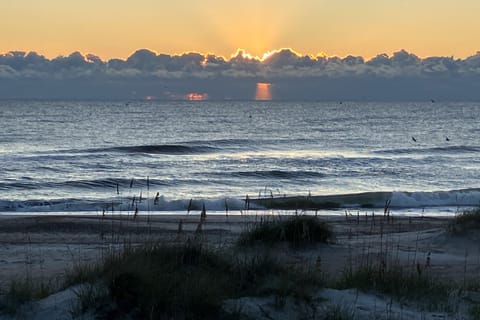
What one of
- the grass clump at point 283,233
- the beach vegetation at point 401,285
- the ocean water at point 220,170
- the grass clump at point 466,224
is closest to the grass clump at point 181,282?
the beach vegetation at point 401,285

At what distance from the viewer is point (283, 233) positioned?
32.3 ft

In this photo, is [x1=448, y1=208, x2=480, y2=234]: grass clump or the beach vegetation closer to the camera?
the beach vegetation

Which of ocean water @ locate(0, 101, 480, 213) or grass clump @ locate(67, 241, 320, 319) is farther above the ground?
grass clump @ locate(67, 241, 320, 319)

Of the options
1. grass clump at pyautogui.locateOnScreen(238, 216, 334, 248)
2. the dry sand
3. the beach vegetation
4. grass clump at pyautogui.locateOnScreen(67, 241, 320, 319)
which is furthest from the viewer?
grass clump at pyautogui.locateOnScreen(238, 216, 334, 248)

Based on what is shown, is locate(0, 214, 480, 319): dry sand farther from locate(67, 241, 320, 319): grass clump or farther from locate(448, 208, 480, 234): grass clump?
locate(67, 241, 320, 319): grass clump

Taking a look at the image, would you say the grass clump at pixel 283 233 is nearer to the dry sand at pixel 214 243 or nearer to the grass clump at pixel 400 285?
the dry sand at pixel 214 243

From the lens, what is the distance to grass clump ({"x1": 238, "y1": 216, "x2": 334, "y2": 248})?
9.70 metres

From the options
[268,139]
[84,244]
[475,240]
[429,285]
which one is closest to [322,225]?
[475,240]

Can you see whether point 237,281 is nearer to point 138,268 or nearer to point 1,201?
point 138,268

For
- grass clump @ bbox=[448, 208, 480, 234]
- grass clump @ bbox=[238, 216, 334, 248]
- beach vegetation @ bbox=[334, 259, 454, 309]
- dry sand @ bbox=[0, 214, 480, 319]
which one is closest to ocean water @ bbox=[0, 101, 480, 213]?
dry sand @ bbox=[0, 214, 480, 319]

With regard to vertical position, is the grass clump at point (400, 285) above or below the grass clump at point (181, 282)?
below

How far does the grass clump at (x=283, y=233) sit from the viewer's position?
31.8ft

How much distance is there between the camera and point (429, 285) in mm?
7055

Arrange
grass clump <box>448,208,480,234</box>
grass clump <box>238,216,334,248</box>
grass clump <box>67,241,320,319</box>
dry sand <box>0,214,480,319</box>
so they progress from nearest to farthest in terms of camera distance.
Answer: grass clump <box>67,241,320,319</box>
dry sand <box>0,214,480,319</box>
grass clump <box>238,216,334,248</box>
grass clump <box>448,208,480,234</box>
